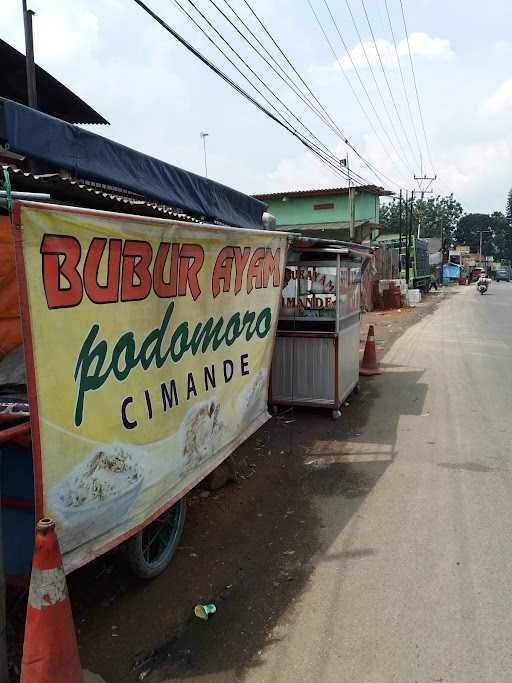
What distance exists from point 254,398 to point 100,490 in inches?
83.9

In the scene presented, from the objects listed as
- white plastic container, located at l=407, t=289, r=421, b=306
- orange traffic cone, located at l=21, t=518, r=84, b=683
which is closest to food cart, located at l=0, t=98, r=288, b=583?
orange traffic cone, located at l=21, t=518, r=84, b=683

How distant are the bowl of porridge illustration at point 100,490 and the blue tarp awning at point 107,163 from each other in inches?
102

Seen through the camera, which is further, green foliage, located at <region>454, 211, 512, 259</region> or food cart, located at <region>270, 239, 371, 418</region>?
green foliage, located at <region>454, 211, 512, 259</region>

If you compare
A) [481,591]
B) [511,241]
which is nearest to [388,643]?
[481,591]

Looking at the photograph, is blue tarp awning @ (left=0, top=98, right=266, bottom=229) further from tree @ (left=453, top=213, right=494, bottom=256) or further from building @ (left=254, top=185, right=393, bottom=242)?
tree @ (left=453, top=213, right=494, bottom=256)

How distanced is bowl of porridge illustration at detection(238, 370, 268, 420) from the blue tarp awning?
2244 millimetres

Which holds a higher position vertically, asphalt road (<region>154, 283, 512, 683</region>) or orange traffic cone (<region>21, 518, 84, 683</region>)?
orange traffic cone (<region>21, 518, 84, 683</region>)

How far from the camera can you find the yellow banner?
7.29ft

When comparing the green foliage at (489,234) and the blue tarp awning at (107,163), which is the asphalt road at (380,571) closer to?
the blue tarp awning at (107,163)

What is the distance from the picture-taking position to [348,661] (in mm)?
2633

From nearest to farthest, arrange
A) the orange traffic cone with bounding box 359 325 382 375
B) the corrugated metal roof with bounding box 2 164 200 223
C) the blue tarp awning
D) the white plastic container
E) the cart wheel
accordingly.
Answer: the cart wheel, the corrugated metal roof with bounding box 2 164 200 223, the blue tarp awning, the orange traffic cone with bounding box 359 325 382 375, the white plastic container

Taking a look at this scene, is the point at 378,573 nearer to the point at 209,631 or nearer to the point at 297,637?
the point at 297,637

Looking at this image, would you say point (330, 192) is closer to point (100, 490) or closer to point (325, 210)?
point (325, 210)

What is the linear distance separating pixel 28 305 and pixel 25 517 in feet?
3.87
